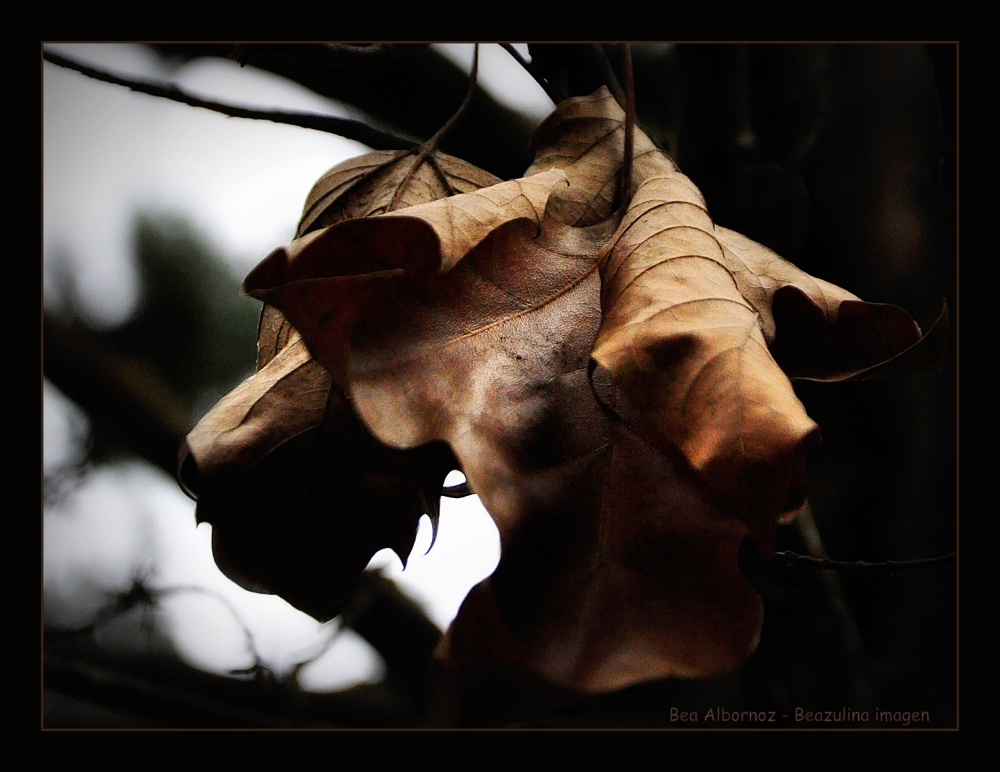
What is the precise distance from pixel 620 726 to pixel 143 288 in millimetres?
433

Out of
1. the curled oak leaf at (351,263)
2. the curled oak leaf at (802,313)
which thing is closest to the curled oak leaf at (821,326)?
the curled oak leaf at (802,313)

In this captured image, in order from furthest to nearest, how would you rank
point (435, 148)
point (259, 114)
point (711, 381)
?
point (259, 114) < point (435, 148) < point (711, 381)

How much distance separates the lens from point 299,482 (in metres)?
0.34

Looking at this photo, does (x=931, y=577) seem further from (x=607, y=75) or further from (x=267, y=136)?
(x=267, y=136)

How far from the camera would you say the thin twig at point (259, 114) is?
1.69 ft

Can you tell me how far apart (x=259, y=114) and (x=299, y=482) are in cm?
31

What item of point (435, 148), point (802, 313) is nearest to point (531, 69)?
point (435, 148)

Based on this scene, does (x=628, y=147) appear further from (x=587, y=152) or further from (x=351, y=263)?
(x=351, y=263)

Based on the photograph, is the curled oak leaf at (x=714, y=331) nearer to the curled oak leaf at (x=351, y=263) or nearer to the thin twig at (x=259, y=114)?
the curled oak leaf at (x=351, y=263)

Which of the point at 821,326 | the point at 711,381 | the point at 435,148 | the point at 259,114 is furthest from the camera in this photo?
the point at 259,114

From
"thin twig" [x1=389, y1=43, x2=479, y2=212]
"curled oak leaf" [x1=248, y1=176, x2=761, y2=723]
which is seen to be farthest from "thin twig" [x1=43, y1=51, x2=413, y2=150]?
"curled oak leaf" [x1=248, y1=176, x2=761, y2=723]

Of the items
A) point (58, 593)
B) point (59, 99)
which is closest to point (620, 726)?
point (58, 593)

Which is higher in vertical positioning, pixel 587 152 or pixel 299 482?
pixel 587 152

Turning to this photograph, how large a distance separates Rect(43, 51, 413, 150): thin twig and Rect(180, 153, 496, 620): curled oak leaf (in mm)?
196
